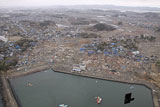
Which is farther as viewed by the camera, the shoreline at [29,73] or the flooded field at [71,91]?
the flooded field at [71,91]

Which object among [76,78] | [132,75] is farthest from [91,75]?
[132,75]

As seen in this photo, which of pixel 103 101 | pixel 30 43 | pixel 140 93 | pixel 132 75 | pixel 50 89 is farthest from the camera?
pixel 30 43

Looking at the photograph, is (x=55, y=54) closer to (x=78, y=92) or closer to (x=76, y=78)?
(x=76, y=78)

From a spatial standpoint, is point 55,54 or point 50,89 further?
point 55,54

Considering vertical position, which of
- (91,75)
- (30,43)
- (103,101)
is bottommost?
(103,101)

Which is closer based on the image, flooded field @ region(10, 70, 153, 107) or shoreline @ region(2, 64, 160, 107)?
shoreline @ region(2, 64, 160, 107)

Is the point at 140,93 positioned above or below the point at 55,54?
below

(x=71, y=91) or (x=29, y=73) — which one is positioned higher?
(x=29, y=73)

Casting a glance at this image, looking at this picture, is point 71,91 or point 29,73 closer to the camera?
point 71,91
